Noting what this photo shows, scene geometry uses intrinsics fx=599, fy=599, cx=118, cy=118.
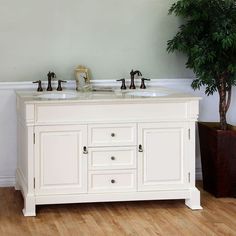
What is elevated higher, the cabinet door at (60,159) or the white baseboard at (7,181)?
the cabinet door at (60,159)

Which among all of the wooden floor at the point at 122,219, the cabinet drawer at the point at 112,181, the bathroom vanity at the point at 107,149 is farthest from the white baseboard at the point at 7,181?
the cabinet drawer at the point at 112,181

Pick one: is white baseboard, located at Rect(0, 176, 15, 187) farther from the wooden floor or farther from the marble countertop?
the marble countertop

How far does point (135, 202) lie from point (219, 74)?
1.10 metres

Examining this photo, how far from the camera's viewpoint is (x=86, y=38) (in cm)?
458

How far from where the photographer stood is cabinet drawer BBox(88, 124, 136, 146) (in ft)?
13.0

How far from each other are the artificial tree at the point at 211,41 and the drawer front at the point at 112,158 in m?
0.81

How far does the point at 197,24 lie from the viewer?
4371 mm

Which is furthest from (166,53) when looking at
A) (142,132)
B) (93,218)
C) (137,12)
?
(93,218)

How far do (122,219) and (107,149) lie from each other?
47 centimetres

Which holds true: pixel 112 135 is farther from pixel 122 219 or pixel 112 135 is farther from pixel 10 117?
pixel 10 117

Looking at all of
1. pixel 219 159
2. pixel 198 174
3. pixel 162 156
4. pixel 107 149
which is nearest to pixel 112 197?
pixel 107 149

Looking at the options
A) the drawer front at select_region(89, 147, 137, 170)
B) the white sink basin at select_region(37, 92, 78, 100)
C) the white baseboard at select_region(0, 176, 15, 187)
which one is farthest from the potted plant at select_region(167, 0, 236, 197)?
the white baseboard at select_region(0, 176, 15, 187)

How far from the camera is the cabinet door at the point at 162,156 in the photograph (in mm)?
4012

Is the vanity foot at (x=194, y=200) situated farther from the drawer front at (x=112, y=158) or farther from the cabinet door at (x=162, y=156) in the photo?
the drawer front at (x=112, y=158)
